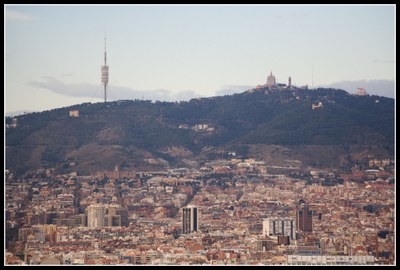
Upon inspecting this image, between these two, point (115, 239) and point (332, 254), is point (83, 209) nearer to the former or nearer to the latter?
point (115, 239)

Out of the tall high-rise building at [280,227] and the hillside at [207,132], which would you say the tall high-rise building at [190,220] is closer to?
the tall high-rise building at [280,227]

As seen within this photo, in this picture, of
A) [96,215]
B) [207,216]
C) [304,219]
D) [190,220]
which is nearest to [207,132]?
[207,216]

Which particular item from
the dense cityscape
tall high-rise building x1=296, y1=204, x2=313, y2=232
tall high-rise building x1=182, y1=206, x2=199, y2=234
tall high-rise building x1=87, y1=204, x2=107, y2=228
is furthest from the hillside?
tall high-rise building x1=182, y1=206, x2=199, y2=234

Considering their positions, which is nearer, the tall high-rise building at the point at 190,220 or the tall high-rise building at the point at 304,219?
the tall high-rise building at the point at 304,219

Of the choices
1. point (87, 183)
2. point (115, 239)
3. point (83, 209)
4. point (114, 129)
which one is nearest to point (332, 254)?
point (115, 239)

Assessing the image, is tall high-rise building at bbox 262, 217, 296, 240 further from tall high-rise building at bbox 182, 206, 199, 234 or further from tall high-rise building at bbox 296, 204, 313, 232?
tall high-rise building at bbox 182, 206, 199, 234

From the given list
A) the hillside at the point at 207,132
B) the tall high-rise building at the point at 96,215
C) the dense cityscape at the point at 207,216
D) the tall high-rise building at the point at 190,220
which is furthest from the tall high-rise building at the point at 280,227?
the hillside at the point at 207,132

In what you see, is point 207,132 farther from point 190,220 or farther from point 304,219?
point 304,219
